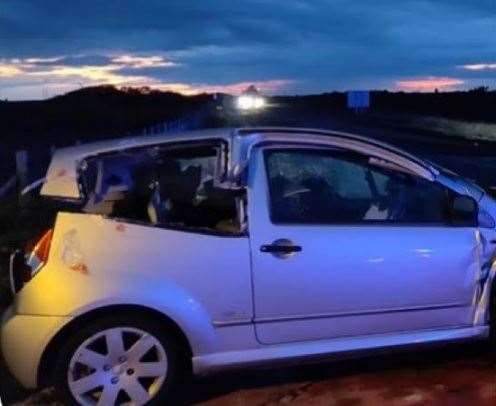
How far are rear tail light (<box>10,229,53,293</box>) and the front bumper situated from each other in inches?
7.2

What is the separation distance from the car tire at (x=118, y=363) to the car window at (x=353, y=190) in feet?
3.47

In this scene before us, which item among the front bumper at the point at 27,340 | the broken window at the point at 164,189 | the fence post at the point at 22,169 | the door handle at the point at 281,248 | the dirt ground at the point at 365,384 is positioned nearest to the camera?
the front bumper at the point at 27,340

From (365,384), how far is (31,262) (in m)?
2.04

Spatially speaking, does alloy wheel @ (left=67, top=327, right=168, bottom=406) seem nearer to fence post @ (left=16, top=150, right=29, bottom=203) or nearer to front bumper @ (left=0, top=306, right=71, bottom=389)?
front bumper @ (left=0, top=306, right=71, bottom=389)

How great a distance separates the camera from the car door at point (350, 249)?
15.0 ft

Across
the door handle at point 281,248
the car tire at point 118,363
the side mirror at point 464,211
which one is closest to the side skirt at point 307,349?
the car tire at point 118,363

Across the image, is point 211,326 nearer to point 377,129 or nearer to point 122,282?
point 122,282

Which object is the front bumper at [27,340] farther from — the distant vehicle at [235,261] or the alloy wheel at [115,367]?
the alloy wheel at [115,367]

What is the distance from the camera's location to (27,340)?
4.47 metres

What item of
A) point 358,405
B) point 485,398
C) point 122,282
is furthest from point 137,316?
point 485,398

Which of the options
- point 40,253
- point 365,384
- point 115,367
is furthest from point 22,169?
point 365,384

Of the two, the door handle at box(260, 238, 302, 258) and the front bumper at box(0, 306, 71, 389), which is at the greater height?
the door handle at box(260, 238, 302, 258)

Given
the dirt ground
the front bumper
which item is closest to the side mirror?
the dirt ground

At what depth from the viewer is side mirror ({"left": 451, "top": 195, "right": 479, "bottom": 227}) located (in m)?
4.84
